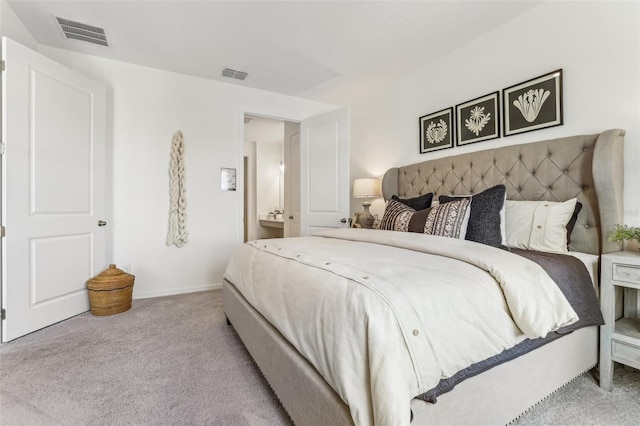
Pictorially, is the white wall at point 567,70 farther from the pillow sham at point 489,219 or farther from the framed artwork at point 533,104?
the pillow sham at point 489,219

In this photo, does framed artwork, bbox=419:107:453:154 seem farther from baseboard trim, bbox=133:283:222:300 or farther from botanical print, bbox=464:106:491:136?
baseboard trim, bbox=133:283:222:300

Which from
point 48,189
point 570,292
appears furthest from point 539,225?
point 48,189

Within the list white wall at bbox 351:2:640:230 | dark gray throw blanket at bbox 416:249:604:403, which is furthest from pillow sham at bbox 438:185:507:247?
white wall at bbox 351:2:640:230

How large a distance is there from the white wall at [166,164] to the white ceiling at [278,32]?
0.20 metres

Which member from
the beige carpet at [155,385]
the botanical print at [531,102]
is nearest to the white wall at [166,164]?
the beige carpet at [155,385]

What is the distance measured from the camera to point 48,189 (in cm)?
235

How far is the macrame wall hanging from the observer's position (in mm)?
3217

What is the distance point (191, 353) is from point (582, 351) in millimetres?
2186

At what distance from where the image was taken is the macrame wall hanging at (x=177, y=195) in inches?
127

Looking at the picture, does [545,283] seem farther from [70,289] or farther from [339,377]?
[70,289]

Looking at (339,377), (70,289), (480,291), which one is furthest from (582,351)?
(70,289)

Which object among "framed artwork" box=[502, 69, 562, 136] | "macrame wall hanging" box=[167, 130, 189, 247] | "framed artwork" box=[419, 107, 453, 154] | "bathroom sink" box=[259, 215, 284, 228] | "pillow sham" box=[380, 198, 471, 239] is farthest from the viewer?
"bathroom sink" box=[259, 215, 284, 228]

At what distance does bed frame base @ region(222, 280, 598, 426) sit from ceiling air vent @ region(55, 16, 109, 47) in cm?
Answer: 272

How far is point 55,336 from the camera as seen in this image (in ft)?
7.08
